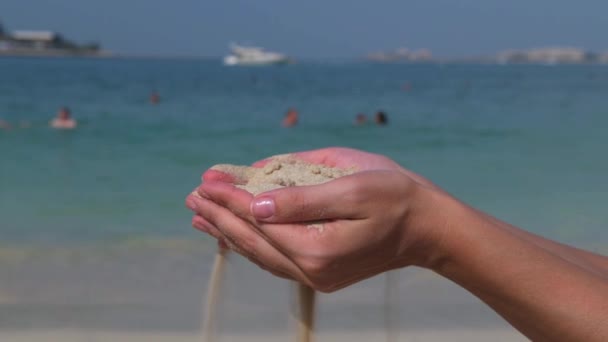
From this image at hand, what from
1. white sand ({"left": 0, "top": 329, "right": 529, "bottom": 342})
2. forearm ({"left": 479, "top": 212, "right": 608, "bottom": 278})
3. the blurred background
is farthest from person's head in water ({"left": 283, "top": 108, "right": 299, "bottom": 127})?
forearm ({"left": 479, "top": 212, "right": 608, "bottom": 278})

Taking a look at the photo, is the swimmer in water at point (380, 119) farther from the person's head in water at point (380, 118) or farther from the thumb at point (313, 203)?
the thumb at point (313, 203)

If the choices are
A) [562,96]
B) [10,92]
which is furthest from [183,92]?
[562,96]

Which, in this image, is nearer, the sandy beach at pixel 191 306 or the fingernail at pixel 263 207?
the fingernail at pixel 263 207

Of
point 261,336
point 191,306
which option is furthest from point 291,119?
point 261,336

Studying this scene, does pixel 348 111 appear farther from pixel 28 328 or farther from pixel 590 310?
pixel 590 310

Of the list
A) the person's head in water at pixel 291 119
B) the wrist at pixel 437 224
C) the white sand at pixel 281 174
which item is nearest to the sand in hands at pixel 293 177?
the white sand at pixel 281 174

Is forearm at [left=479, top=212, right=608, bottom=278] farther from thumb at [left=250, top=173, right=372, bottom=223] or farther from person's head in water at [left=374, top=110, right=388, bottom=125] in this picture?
person's head in water at [left=374, top=110, right=388, bottom=125]

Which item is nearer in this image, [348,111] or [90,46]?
[348,111]

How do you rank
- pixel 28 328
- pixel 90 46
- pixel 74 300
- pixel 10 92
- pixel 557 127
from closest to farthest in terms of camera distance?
pixel 28 328
pixel 74 300
pixel 557 127
pixel 10 92
pixel 90 46
